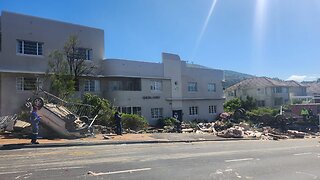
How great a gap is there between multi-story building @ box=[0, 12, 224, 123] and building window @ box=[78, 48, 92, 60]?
10 centimetres

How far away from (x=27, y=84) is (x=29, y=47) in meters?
3.14

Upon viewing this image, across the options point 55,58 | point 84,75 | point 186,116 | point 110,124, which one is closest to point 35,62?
point 55,58

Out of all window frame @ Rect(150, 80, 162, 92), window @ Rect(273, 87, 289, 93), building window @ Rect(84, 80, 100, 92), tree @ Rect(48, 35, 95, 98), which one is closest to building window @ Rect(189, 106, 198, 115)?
window frame @ Rect(150, 80, 162, 92)

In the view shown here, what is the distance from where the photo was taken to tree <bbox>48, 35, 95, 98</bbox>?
2784 centimetres

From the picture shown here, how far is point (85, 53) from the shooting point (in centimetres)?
3484

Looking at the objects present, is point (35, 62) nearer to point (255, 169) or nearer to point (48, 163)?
point (48, 163)

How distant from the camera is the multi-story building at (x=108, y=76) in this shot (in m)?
29.8

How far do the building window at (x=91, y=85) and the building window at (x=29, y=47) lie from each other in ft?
17.3

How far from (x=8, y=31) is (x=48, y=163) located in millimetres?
21286

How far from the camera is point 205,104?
4631 centimetres

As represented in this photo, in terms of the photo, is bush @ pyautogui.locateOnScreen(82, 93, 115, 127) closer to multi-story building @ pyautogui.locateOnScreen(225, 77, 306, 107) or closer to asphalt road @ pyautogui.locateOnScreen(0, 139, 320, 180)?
asphalt road @ pyautogui.locateOnScreen(0, 139, 320, 180)

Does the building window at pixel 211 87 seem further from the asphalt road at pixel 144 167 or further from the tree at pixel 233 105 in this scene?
the asphalt road at pixel 144 167

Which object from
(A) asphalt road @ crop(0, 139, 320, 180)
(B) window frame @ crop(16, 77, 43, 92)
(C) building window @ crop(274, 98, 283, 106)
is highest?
(B) window frame @ crop(16, 77, 43, 92)

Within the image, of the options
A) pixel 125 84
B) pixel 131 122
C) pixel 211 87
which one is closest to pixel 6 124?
pixel 131 122
